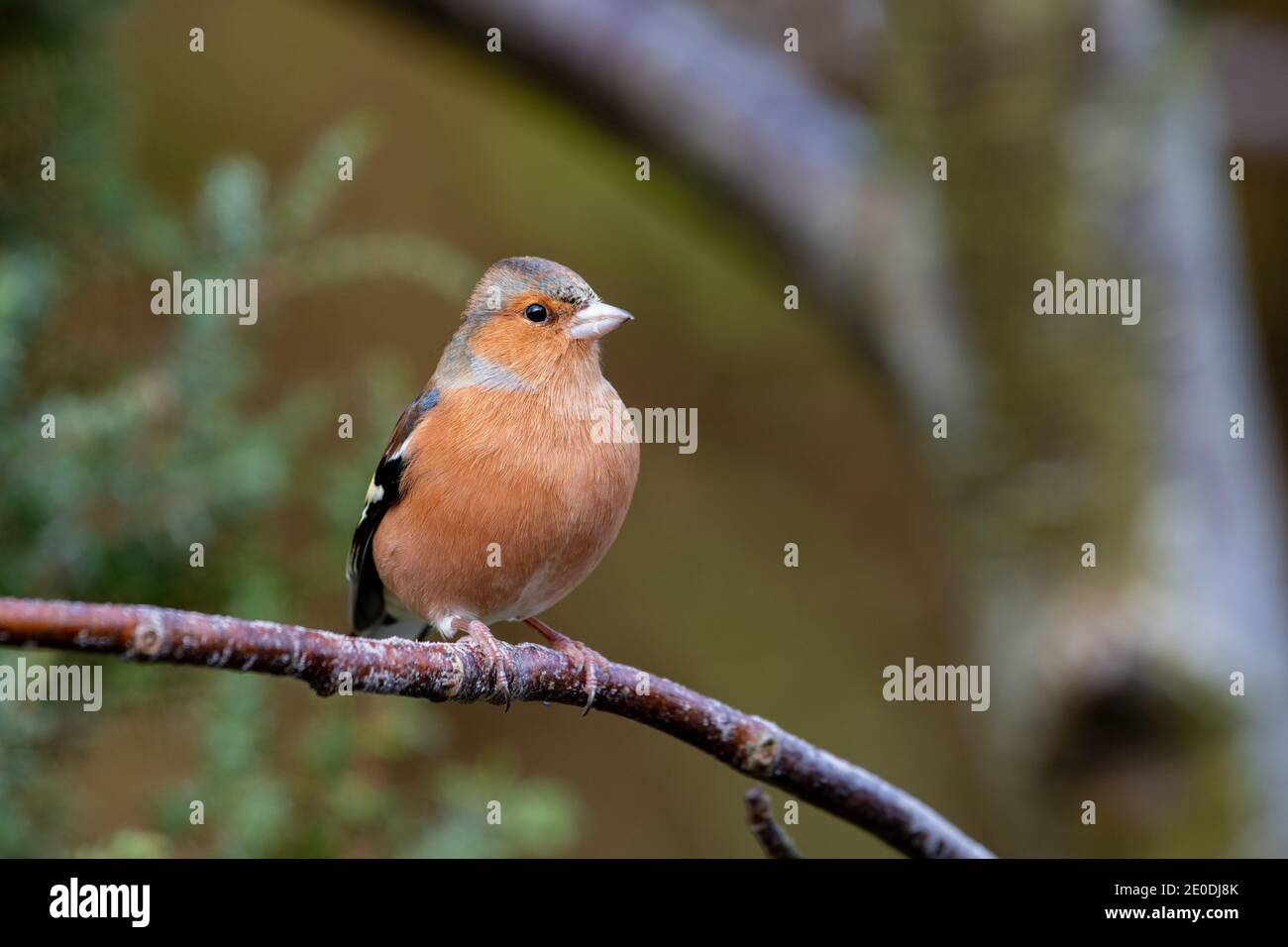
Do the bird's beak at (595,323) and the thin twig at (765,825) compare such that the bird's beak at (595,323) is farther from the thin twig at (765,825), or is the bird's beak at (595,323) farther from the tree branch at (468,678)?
the thin twig at (765,825)

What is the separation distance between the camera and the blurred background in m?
3.30

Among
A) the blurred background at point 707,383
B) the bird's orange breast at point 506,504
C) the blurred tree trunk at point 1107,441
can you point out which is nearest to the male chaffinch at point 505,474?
the bird's orange breast at point 506,504

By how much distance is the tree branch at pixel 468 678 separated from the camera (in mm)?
1350

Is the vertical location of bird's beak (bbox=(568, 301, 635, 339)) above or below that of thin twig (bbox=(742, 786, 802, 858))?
above

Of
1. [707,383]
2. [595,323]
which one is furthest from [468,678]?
[707,383]

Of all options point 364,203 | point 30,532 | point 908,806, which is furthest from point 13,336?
point 364,203

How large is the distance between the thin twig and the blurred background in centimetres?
121

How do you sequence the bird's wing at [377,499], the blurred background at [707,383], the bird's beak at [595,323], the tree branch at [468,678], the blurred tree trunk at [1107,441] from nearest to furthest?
the tree branch at [468,678], the bird's beak at [595,323], the bird's wing at [377,499], the blurred background at [707,383], the blurred tree trunk at [1107,441]

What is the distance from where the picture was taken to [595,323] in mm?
2672

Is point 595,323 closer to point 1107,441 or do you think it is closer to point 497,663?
point 497,663

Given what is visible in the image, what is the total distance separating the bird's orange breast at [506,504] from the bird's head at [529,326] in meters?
0.08

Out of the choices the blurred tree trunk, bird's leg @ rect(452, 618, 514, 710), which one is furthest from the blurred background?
bird's leg @ rect(452, 618, 514, 710)

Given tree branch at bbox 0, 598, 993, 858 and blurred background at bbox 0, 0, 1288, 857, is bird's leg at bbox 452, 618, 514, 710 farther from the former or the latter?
blurred background at bbox 0, 0, 1288, 857

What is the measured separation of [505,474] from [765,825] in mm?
737
